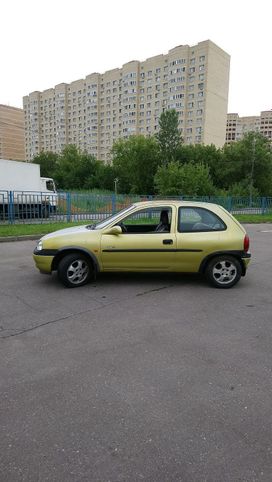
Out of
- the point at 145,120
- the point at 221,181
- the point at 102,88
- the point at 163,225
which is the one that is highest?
the point at 102,88

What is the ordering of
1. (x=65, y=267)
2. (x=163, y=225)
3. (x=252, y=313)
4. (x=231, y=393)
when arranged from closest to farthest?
(x=231, y=393)
(x=252, y=313)
(x=65, y=267)
(x=163, y=225)

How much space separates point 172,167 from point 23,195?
17.8 meters

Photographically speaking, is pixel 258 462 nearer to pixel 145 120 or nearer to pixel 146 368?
pixel 146 368

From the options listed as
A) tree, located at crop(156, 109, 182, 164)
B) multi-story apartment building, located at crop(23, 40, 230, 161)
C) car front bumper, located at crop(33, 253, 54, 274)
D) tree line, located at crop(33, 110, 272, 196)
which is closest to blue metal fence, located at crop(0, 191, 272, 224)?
car front bumper, located at crop(33, 253, 54, 274)

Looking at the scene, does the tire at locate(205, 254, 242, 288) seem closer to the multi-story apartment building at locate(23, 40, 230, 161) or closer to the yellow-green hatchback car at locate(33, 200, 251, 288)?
the yellow-green hatchback car at locate(33, 200, 251, 288)

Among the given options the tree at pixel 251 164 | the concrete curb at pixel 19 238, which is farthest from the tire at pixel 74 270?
the tree at pixel 251 164

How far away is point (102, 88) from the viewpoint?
354 ft

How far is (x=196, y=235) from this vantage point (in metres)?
5.57

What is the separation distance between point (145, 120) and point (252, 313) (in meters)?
100

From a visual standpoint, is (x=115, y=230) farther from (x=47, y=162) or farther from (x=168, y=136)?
(x=47, y=162)

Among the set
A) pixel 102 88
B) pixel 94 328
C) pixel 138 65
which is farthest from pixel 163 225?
pixel 102 88

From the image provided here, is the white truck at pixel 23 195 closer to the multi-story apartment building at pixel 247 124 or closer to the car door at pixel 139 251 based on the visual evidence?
the car door at pixel 139 251

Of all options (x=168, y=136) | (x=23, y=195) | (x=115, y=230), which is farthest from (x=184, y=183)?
(x=168, y=136)

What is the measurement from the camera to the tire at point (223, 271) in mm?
5625
